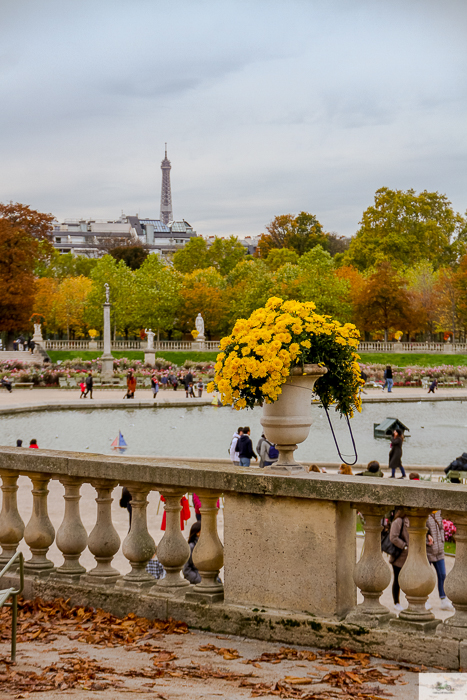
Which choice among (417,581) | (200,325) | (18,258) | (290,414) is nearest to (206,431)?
(290,414)

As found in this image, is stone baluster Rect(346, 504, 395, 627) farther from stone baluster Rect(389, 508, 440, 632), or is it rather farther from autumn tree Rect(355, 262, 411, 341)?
autumn tree Rect(355, 262, 411, 341)

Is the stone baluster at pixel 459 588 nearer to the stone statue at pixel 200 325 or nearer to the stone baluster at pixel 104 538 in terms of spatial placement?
the stone baluster at pixel 104 538

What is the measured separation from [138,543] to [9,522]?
3.47 ft

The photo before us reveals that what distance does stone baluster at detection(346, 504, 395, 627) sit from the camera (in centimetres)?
427

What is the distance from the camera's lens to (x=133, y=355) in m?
71.4

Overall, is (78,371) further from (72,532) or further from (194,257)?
(194,257)

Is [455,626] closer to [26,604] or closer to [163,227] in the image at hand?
[26,604]

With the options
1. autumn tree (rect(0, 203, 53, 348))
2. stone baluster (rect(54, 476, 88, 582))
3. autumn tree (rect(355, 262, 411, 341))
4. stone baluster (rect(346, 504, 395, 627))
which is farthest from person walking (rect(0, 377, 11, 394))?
stone baluster (rect(346, 504, 395, 627))

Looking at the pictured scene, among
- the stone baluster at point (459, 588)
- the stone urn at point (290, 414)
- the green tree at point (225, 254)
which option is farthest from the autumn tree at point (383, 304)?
the stone baluster at point (459, 588)

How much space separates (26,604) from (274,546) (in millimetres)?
1816

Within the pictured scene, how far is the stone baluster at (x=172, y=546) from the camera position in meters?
4.88

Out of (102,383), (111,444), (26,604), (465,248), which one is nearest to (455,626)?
(26,604)

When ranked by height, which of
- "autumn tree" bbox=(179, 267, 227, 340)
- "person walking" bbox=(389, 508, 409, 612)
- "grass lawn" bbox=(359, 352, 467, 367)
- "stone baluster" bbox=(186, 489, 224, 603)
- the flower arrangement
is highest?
"autumn tree" bbox=(179, 267, 227, 340)

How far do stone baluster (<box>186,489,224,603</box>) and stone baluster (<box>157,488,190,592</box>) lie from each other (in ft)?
0.34
